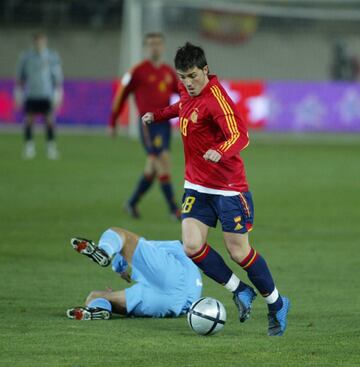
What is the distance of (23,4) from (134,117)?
15435 millimetres

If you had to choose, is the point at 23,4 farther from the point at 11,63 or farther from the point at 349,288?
the point at 349,288

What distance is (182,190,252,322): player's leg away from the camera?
7891mm

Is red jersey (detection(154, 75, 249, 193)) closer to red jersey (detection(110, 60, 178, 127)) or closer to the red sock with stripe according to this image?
the red sock with stripe

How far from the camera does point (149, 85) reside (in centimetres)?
1526

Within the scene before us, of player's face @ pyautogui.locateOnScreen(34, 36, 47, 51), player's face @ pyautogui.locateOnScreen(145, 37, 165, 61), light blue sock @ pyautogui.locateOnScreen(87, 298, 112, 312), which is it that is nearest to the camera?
light blue sock @ pyautogui.locateOnScreen(87, 298, 112, 312)

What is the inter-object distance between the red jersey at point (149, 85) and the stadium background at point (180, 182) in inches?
61.3

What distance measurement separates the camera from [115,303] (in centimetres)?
839

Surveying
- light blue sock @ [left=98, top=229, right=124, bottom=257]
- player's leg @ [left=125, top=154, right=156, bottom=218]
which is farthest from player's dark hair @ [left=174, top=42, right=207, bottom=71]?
player's leg @ [left=125, top=154, right=156, bottom=218]

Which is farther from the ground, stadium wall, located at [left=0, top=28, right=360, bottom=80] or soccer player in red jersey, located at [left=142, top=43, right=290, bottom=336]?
soccer player in red jersey, located at [left=142, top=43, right=290, bottom=336]

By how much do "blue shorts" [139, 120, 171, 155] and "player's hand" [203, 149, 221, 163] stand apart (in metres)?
7.61

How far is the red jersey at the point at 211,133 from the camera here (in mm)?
7789

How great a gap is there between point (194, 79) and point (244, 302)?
5.18 ft

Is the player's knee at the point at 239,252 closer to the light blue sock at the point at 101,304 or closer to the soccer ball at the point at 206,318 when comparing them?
the soccer ball at the point at 206,318

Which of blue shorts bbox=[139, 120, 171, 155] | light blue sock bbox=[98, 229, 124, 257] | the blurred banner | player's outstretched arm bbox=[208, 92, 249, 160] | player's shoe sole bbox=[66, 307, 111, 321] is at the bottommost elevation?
the blurred banner
